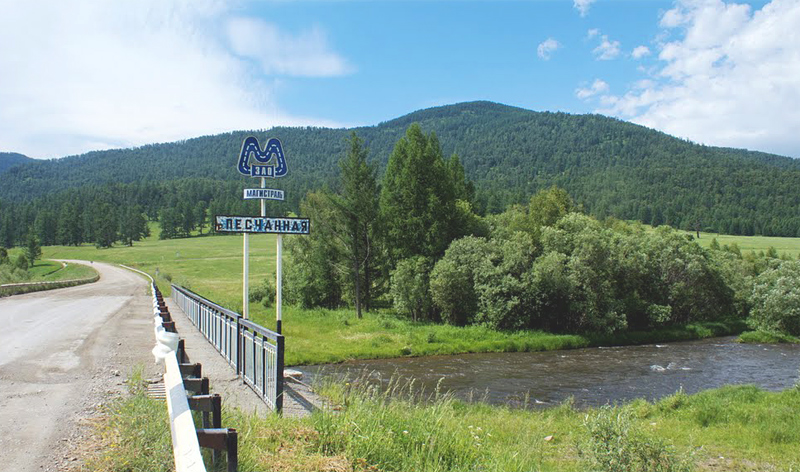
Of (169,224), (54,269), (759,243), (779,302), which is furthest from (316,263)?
(759,243)

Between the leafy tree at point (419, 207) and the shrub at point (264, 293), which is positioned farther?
the shrub at point (264, 293)

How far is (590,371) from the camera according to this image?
25578mm

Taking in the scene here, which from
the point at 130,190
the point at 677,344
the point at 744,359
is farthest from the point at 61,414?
the point at 130,190

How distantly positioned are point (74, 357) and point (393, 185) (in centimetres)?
3161

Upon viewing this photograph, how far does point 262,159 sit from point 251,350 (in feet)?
16.5

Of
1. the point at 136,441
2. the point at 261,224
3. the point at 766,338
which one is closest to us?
the point at 136,441

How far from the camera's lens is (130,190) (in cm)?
17175

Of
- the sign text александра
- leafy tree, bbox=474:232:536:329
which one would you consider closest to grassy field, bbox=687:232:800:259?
leafy tree, bbox=474:232:536:329

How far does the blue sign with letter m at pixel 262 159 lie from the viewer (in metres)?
12.7

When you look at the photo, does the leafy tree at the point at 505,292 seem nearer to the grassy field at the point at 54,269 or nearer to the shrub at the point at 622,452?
the shrub at the point at 622,452

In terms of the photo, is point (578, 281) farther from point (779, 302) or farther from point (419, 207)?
point (779, 302)

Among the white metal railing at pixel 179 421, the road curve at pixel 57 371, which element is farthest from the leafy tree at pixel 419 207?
the white metal railing at pixel 179 421

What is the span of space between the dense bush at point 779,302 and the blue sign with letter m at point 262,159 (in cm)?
4145

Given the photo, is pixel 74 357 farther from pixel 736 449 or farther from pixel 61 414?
pixel 736 449
